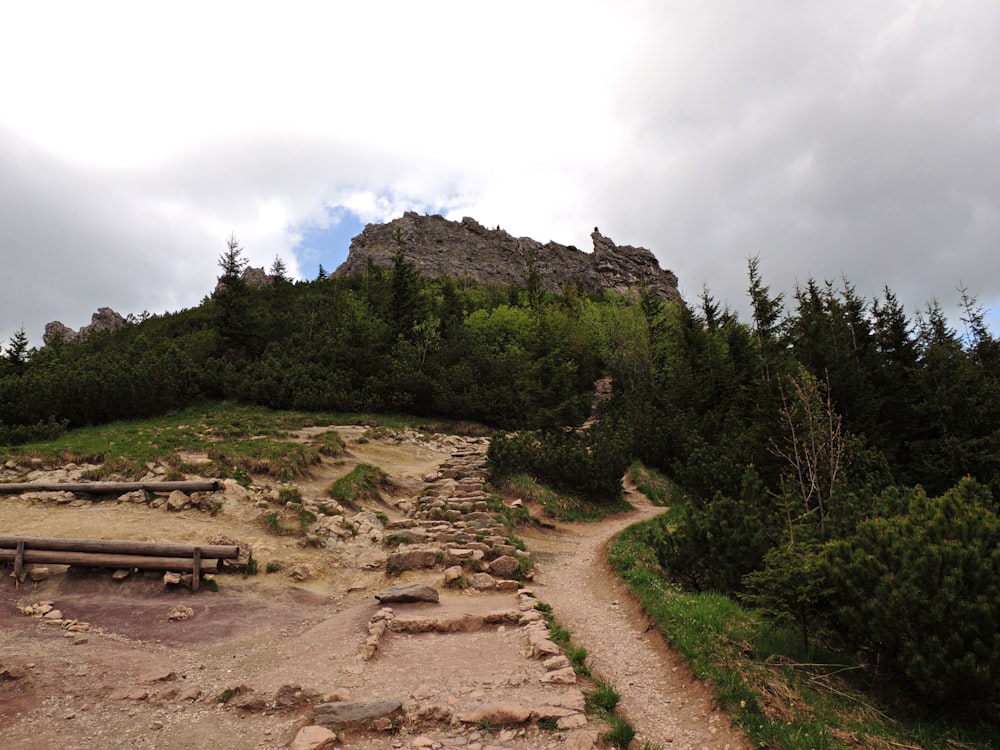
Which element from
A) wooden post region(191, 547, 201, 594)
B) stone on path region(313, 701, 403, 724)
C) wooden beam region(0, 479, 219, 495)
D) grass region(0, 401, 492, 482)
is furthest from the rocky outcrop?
stone on path region(313, 701, 403, 724)

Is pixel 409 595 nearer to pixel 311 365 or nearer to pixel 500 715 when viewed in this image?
pixel 500 715

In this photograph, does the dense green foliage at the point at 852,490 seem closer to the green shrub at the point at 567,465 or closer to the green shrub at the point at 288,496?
the green shrub at the point at 567,465

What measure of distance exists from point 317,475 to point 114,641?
9222mm

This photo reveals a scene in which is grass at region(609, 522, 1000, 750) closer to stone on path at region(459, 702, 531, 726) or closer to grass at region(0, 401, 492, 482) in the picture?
stone on path at region(459, 702, 531, 726)

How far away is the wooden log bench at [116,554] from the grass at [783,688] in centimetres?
807

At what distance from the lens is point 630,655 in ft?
23.5

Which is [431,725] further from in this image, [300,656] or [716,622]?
[716,622]

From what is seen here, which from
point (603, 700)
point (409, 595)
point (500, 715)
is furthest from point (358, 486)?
point (603, 700)

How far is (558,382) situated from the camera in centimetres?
2648

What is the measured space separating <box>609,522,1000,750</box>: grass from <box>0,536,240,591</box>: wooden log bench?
26.5ft

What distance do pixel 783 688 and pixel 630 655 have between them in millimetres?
2058

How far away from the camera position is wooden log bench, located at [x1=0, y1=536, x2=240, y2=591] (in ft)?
32.2

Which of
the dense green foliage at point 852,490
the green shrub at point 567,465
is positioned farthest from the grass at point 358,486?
the dense green foliage at point 852,490

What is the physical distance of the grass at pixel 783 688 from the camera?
4.91m
